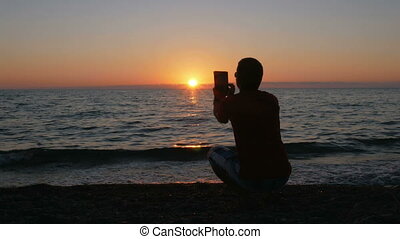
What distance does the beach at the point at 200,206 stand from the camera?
467 cm

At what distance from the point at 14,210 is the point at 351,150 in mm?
12790

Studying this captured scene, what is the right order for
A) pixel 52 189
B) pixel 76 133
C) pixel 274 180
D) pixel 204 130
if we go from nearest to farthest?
pixel 274 180 < pixel 52 189 < pixel 76 133 < pixel 204 130

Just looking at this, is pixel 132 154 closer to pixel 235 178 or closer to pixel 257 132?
pixel 235 178

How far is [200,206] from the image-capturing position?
17.9 ft

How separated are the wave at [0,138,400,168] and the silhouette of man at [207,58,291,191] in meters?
8.31

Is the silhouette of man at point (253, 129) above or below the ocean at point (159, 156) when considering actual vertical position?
above

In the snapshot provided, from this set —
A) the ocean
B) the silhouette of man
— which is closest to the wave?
the ocean

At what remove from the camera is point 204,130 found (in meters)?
23.1

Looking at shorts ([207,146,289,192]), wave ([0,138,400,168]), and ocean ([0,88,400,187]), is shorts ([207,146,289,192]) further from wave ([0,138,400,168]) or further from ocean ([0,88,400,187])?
wave ([0,138,400,168])

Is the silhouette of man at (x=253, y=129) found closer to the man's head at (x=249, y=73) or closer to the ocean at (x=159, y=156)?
the man's head at (x=249, y=73)

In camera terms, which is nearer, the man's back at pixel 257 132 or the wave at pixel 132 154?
the man's back at pixel 257 132

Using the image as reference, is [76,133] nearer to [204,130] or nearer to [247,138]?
[204,130]

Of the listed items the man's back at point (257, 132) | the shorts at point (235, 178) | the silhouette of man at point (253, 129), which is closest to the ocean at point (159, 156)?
the shorts at point (235, 178)
